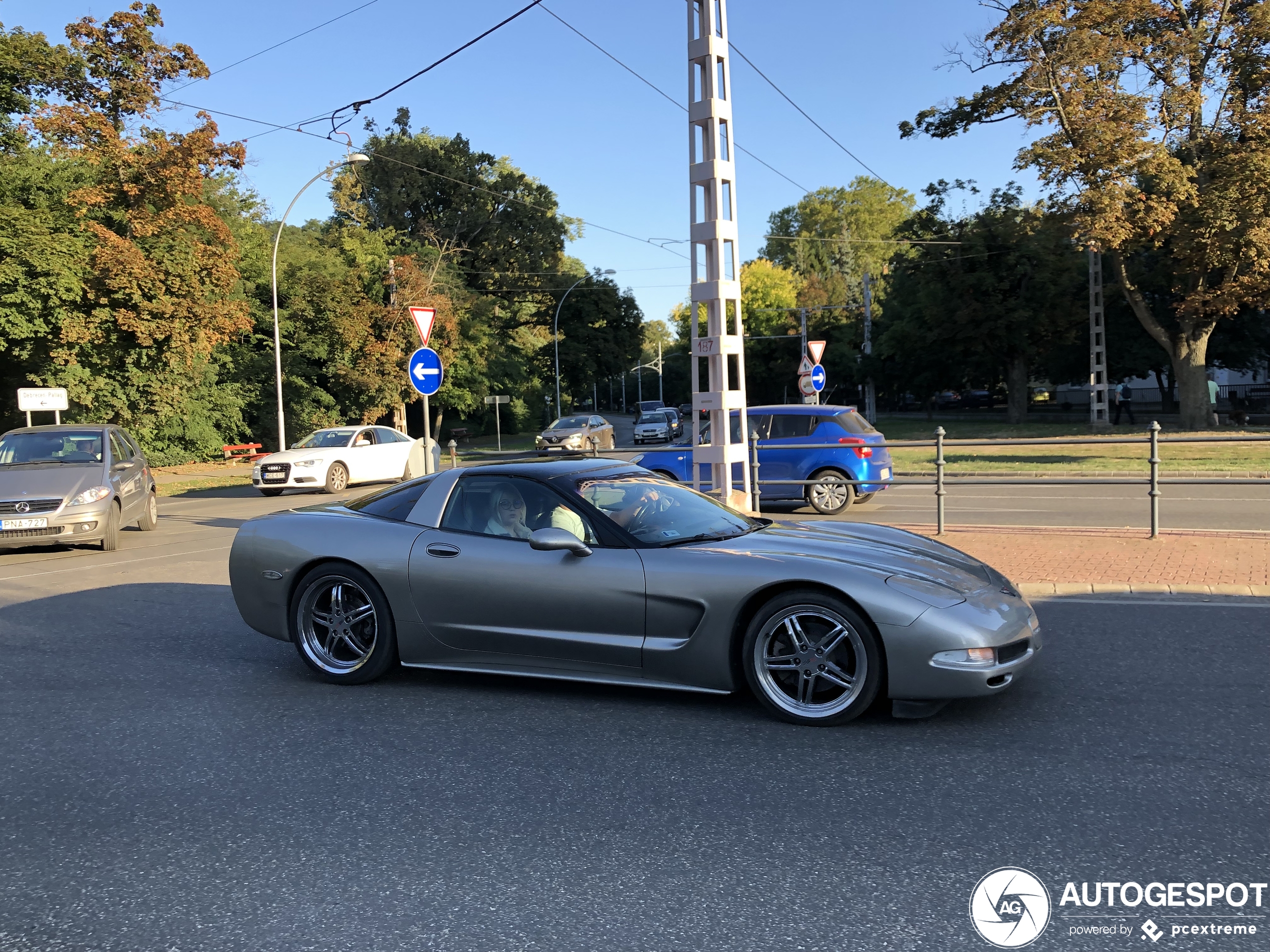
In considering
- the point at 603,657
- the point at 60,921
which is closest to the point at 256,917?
the point at 60,921

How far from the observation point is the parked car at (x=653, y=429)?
4309 cm

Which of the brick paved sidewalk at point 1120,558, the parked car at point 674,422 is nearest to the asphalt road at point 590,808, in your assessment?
the brick paved sidewalk at point 1120,558

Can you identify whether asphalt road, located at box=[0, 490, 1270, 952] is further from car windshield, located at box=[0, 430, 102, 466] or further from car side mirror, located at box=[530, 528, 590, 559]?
car windshield, located at box=[0, 430, 102, 466]

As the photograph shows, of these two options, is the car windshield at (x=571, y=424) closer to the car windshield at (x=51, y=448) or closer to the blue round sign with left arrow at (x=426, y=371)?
the blue round sign with left arrow at (x=426, y=371)

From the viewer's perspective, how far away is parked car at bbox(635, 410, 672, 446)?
43094mm

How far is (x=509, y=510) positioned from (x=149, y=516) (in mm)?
10778

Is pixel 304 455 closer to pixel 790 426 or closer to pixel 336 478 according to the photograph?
pixel 336 478

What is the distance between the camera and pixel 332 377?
40.0 meters

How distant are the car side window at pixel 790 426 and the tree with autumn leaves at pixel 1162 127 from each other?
18.1m

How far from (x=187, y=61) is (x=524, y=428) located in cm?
3510

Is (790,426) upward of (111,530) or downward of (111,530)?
upward

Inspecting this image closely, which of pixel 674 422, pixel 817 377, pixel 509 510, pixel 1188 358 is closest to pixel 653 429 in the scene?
pixel 674 422

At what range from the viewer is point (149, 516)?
1434 cm

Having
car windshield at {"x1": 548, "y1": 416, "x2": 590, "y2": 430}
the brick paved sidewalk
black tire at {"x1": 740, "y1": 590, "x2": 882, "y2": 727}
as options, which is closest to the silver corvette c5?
black tire at {"x1": 740, "y1": 590, "x2": 882, "y2": 727}
